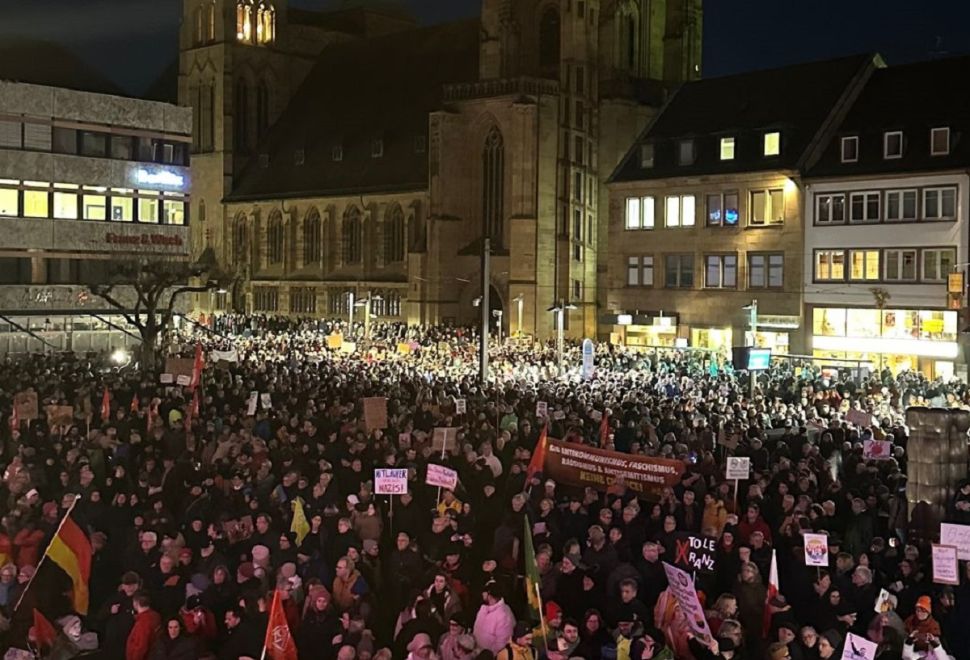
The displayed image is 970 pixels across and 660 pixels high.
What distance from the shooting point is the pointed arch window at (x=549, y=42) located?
63000mm

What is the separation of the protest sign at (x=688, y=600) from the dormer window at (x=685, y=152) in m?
42.0

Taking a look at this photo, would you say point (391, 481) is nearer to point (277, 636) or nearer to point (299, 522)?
point (299, 522)

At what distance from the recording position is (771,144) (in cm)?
4934

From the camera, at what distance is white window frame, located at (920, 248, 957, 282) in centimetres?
4328

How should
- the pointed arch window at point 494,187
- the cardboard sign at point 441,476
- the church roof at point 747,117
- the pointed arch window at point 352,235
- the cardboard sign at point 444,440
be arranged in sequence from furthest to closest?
the pointed arch window at point 352,235 < the pointed arch window at point 494,187 < the church roof at point 747,117 < the cardboard sign at point 444,440 < the cardboard sign at point 441,476

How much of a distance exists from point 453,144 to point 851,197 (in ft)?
74.5

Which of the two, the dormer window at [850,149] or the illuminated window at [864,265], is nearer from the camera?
the illuminated window at [864,265]

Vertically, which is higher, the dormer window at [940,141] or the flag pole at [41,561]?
the dormer window at [940,141]

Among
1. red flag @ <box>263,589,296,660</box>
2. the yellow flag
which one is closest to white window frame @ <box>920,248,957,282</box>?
the yellow flag

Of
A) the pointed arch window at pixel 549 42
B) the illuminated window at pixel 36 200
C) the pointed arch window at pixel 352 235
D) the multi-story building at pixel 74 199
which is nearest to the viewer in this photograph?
the multi-story building at pixel 74 199

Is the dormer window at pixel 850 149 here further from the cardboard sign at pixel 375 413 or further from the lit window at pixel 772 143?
the cardboard sign at pixel 375 413

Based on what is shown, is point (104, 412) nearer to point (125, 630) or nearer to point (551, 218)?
point (125, 630)

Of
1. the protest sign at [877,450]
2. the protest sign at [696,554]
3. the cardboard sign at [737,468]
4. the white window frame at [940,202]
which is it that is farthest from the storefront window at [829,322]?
the protest sign at [696,554]

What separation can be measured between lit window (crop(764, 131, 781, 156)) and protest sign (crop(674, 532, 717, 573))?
38.4 metres
